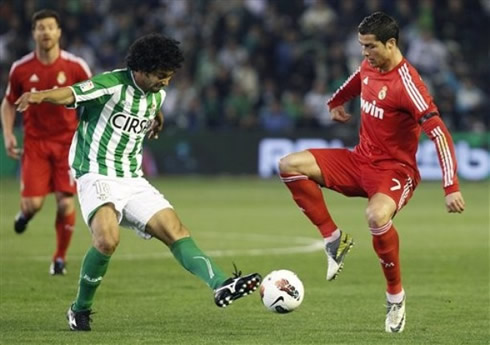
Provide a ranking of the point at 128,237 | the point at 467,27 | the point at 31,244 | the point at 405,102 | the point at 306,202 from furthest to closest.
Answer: the point at 467,27 → the point at 128,237 → the point at 31,244 → the point at 306,202 → the point at 405,102

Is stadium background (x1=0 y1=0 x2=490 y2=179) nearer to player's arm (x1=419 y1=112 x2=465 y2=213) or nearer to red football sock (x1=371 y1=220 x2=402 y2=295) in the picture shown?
red football sock (x1=371 y1=220 x2=402 y2=295)

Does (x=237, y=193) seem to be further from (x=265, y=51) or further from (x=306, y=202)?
(x=306, y=202)

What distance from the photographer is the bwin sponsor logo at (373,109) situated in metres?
9.40

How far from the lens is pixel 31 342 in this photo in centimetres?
831

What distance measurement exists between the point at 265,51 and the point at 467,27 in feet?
15.2

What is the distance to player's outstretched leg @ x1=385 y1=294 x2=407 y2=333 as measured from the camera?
8.98 m

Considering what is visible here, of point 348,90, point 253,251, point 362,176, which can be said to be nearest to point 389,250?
point 362,176

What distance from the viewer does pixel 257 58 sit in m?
27.8

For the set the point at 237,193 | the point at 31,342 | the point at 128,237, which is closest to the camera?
the point at 31,342

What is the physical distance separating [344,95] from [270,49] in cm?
1810

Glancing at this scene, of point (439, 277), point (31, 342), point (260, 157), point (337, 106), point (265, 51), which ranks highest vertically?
point (337, 106)

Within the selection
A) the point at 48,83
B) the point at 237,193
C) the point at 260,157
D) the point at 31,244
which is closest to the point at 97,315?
the point at 48,83

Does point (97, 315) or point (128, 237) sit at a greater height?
point (97, 315)

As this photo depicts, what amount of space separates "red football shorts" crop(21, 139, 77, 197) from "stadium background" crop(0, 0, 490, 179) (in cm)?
1339
